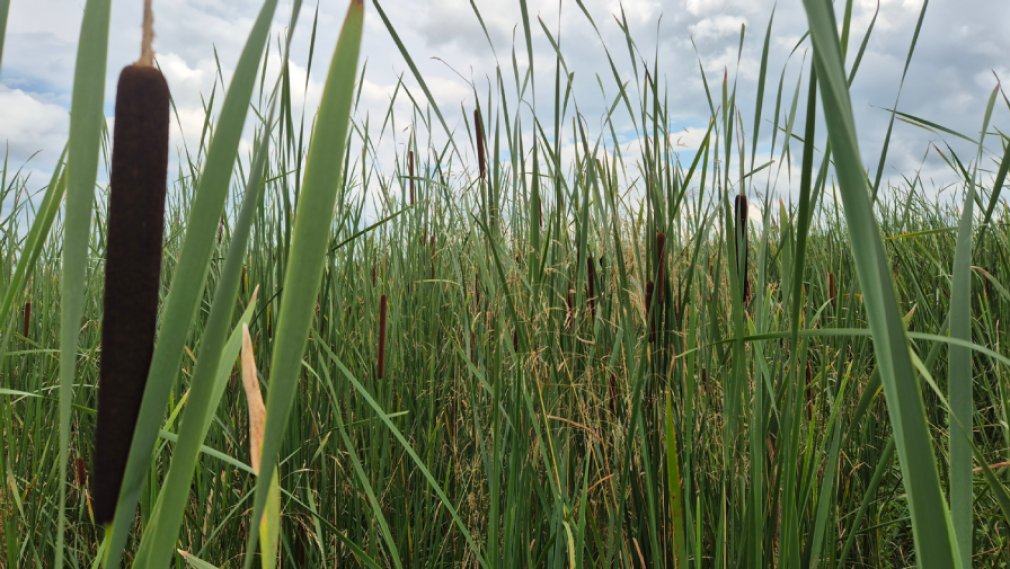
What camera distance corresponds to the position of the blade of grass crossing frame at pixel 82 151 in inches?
17.2

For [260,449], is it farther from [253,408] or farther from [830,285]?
[830,285]

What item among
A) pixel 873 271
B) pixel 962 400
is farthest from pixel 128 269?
pixel 962 400

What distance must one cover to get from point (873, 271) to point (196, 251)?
384 mm

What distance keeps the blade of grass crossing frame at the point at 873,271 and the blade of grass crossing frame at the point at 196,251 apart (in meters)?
0.31

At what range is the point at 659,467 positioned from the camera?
1.37m

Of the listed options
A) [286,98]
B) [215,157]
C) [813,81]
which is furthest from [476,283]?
[215,157]

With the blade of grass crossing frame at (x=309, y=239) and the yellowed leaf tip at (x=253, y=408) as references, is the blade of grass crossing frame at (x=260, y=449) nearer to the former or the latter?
the yellowed leaf tip at (x=253, y=408)

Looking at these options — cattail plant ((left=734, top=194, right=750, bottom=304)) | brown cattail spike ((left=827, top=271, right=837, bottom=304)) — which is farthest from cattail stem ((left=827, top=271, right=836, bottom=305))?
cattail plant ((left=734, top=194, right=750, bottom=304))

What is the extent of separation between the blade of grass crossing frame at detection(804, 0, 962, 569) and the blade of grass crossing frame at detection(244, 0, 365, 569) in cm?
26

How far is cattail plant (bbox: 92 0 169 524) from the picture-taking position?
45 centimetres

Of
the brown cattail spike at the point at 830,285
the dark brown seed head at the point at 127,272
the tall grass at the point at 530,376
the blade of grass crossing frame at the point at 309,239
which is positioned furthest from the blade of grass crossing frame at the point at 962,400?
the brown cattail spike at the point at 830,285

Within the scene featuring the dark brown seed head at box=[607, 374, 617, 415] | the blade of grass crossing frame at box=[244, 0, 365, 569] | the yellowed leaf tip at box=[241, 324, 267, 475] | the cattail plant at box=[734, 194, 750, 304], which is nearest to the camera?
the blade of grass crossing frame at box=[244, 0, 365, 569]

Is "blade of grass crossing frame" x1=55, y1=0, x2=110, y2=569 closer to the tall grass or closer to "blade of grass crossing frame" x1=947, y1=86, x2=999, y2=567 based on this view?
the tall grass

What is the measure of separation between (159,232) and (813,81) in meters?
0.51
